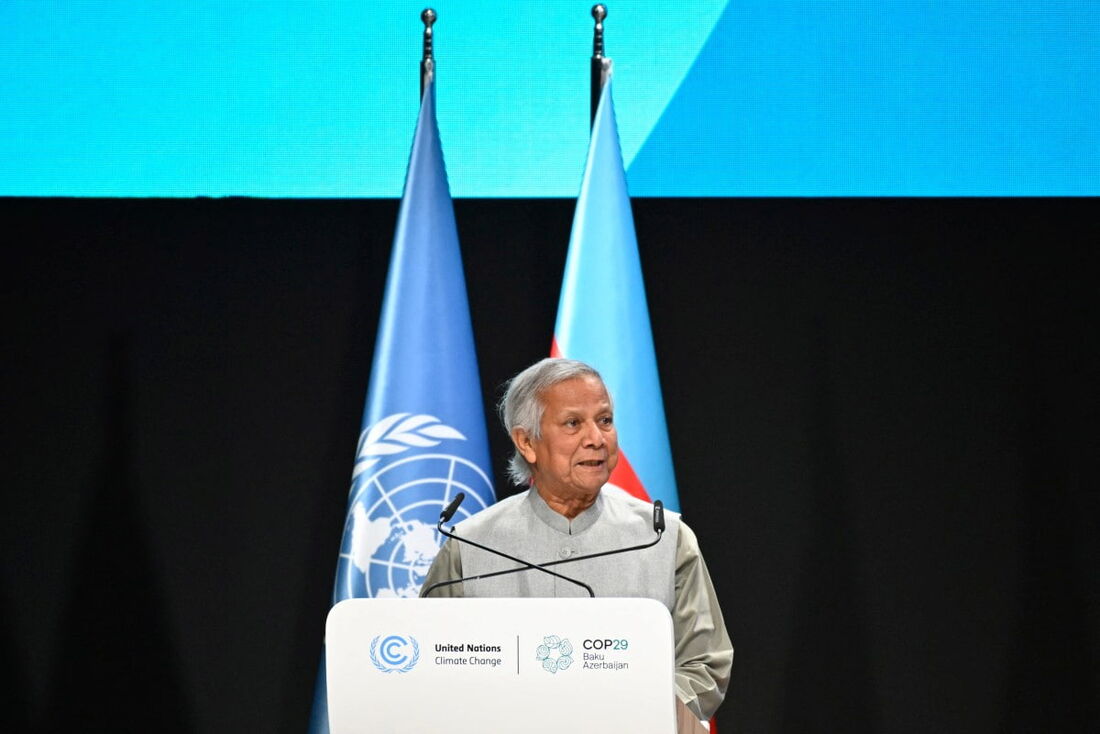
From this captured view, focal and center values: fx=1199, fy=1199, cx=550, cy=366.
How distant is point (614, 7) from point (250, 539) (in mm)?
1936

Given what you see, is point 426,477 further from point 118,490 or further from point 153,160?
point 153,160

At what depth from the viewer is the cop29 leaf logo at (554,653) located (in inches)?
57.4

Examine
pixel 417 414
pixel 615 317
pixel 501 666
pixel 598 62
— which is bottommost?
pixel 501 666

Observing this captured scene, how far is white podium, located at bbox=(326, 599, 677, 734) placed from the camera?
4.74 feet

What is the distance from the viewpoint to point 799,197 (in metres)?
3.59

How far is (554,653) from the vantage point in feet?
4.80

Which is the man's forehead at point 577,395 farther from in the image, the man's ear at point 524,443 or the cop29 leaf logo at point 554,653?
the cop29 leaf logo at point 554,653

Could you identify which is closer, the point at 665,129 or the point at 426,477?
the point at 426,477

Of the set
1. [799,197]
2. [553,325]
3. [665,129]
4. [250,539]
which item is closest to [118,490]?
[250,539]

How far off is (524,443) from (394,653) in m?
0.66

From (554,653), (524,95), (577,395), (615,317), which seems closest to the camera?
(554,653)

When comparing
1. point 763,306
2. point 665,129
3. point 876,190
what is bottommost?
point 763,306

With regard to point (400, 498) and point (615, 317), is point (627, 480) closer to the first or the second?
point (615, 317)

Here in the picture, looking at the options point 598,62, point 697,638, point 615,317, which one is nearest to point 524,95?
point 598,62
